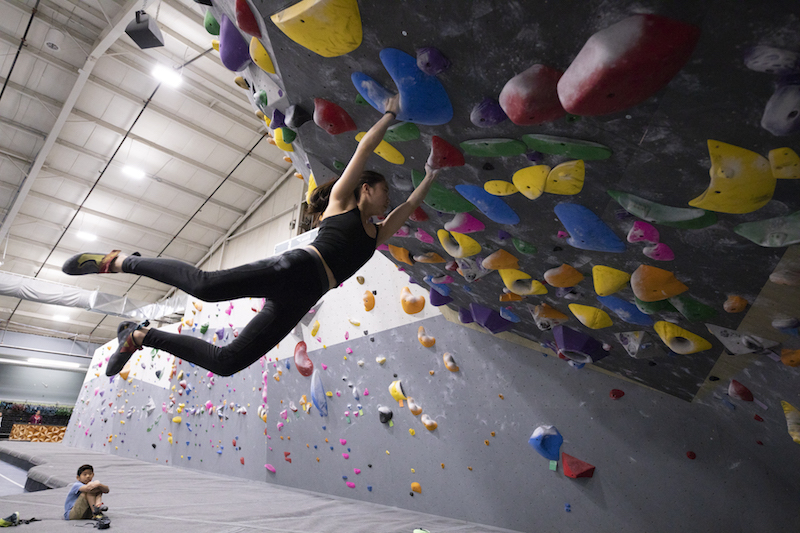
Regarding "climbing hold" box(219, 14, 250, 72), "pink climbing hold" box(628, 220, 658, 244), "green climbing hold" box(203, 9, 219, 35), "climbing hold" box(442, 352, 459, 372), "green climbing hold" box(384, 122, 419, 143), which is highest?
"green climbing hold" box(203, 9, 219, 35)

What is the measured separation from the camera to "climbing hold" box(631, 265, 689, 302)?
5.16 feet

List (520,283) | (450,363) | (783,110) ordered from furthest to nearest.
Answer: (450,363), (520,283), (783,110)

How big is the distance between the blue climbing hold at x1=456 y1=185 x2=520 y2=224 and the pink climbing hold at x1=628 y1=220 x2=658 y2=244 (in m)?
0.42

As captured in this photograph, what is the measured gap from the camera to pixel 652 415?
2.38 m

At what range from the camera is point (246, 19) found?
1405mm

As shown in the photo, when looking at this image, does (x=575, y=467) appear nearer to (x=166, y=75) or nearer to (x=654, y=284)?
(x=654, y=284)

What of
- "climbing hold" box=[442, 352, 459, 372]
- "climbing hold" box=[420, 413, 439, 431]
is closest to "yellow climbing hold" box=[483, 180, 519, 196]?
"climbing hold" box=[442, 352, 459, 372]

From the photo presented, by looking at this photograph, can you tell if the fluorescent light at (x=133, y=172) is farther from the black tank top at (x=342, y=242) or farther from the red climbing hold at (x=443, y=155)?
the red climbing hold at (x=443, y=155)

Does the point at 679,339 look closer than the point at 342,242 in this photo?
No

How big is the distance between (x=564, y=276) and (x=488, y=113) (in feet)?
2.92

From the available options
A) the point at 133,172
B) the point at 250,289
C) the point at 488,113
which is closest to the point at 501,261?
the point at 488,113

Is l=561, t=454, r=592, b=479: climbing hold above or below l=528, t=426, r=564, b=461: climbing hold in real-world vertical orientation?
below

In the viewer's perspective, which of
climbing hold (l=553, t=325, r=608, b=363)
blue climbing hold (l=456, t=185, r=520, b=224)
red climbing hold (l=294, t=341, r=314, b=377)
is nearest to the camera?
blue climbing hold (l=456, t=185, r=520, b=224)

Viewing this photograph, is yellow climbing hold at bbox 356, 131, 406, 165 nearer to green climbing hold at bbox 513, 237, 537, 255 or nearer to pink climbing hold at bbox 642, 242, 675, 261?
green climbing hold at bbox 513, 237, 537, 255
